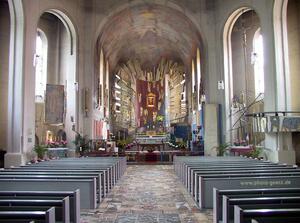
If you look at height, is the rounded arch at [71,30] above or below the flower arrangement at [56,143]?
above

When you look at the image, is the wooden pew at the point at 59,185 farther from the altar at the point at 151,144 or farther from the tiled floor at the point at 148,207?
the altar at the point at 151,144

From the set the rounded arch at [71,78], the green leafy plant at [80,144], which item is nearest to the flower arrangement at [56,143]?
the green leafy plant at [80,144]

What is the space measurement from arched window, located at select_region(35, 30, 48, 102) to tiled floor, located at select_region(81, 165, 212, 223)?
35.7ft

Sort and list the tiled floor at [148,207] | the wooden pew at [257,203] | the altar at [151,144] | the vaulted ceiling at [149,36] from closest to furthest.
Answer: the wooden pew at [257,203]
the tiled floor at [148,207]
the altar at [151,144]
the vaulted ceiling at [149,36]

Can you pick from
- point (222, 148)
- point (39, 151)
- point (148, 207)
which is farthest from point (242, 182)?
point (222, 148)

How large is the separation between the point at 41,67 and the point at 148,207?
13906mm

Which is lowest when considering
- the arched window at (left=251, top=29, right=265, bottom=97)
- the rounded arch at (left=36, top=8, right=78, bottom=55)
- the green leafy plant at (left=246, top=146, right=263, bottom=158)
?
the green leafy plant at (left=246, top=146, right=263, bottom=158)

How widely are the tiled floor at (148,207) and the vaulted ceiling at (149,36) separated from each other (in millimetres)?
13361

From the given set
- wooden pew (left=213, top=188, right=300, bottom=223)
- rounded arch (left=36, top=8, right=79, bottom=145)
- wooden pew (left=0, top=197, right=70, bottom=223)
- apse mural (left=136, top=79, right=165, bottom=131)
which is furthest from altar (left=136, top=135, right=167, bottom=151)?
wooden pew (left=0, top=197, right=70, bottom=223)

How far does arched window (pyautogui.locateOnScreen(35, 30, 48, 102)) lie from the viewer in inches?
714

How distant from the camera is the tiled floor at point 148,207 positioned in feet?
17.0

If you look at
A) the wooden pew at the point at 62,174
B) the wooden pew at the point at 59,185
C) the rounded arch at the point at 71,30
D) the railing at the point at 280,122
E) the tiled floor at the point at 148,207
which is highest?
the rounded arch at the point at 71,30

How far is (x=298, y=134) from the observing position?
1359 centimetres

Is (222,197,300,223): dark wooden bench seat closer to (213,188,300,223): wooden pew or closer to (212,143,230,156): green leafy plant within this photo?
(213,188,300,223): wooden pew
